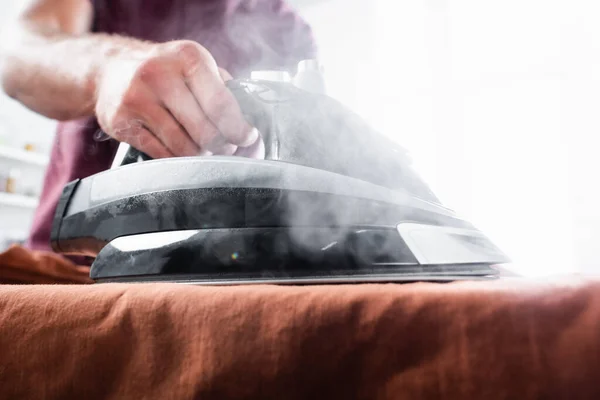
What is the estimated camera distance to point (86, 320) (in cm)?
22

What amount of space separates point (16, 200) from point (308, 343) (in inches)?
87.6

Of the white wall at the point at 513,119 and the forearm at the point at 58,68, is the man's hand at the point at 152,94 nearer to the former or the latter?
the forearm at the point at 58,68

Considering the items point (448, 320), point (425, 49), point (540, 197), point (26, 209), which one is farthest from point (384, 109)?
point (26, 209)

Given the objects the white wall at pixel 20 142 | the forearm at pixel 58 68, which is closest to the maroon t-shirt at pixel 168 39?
the forearm at pixel 58 68

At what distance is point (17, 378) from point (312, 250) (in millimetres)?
217

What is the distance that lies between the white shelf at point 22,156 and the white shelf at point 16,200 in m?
0.18

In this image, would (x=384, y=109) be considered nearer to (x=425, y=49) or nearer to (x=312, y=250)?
(x=425, y=49)

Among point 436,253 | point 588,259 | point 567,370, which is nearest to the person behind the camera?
point 567,370

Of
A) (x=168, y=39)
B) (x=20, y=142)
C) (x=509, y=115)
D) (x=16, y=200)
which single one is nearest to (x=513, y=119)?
(x=509, y=115)

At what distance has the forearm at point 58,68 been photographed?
0.58 metres

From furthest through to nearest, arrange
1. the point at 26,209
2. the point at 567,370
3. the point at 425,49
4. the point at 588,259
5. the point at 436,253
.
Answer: the point at 26,209 < the point at 425,49 < the point at 588,259 < the point at 436,253 < the point at 567,370

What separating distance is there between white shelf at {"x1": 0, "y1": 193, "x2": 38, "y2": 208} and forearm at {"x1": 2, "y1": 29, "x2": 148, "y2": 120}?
1390 mm

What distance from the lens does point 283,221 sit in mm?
389

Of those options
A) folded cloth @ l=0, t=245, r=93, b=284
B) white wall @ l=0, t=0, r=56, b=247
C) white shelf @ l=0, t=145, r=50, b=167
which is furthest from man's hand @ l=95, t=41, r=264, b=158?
white shelf @ l=0, t=145, r=50, b=167
